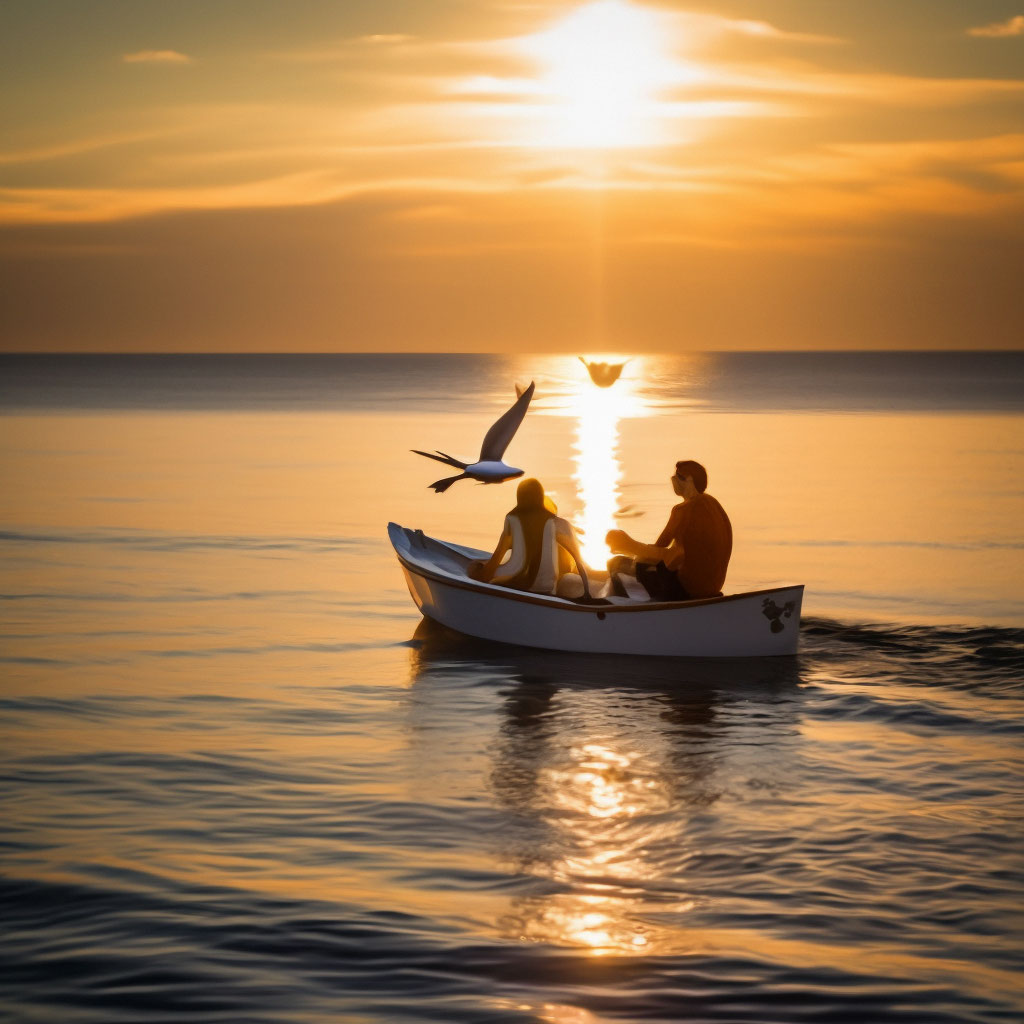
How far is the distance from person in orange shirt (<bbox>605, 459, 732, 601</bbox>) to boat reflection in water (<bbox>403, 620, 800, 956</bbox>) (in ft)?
2.87

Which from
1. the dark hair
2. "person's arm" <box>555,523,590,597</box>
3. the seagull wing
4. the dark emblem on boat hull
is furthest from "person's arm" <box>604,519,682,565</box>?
the seagull wing

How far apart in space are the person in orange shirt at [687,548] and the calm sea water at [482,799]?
2.94ft

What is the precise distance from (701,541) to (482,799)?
15.8ft

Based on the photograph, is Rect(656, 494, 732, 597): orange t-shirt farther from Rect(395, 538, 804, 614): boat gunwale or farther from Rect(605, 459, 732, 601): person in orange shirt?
Rect(395, 538, 804, 614): boat gunwale

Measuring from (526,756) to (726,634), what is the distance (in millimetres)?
3726

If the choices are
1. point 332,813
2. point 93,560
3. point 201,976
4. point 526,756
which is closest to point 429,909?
point 201,976

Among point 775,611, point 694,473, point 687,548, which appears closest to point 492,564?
point 687,548

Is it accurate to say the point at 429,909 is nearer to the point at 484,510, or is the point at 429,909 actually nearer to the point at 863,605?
the point at 863,605

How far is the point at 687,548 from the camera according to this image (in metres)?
13.7

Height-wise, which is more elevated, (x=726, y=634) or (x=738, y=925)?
(x=726, y=634)

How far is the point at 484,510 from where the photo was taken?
3022cm

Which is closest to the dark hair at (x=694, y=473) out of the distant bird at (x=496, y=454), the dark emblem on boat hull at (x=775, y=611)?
the dark emblem on boat hull at (x=775, y=611)

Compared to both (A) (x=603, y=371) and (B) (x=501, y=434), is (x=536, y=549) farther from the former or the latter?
(A) (x=603, y=371)

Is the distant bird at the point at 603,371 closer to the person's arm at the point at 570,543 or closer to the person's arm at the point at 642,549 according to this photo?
the person's arm at the point at 570,543
